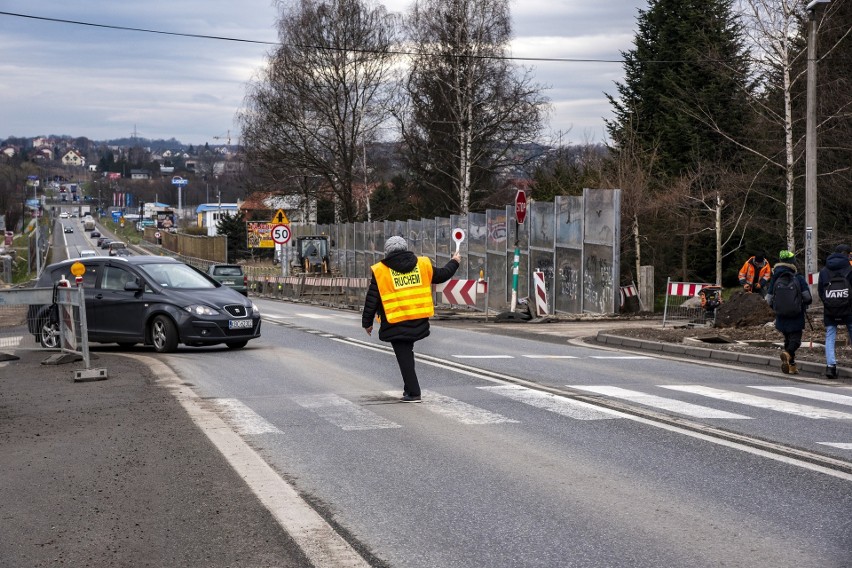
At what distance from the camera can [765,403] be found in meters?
11.5

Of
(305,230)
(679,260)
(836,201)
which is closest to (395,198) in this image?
(305,230)

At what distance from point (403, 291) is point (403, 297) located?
62 mm

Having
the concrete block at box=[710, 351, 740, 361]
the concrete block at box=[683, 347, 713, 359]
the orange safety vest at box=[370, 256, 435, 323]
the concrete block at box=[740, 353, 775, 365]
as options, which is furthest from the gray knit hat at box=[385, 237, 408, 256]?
the concrete block at box=[683, 347, 713, 359]

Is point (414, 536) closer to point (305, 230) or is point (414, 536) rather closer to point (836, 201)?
point (836, 201)

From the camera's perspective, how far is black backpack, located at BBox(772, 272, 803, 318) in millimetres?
14695

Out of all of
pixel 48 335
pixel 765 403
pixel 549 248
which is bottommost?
pixel 765 403

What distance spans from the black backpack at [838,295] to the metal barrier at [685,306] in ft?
30.3

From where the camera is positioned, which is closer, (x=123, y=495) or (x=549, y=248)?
(x=123, y=495)

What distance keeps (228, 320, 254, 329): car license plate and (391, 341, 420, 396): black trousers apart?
7.20m

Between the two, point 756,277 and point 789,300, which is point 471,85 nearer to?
point 756,277

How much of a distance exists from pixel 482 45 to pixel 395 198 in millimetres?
19796

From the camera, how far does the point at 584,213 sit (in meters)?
28.6

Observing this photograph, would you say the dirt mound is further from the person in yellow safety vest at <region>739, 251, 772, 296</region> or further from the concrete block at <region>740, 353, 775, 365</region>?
the concrete block at <region>740, 353, 775, 365</region>

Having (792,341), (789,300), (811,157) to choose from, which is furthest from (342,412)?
(811,157)
